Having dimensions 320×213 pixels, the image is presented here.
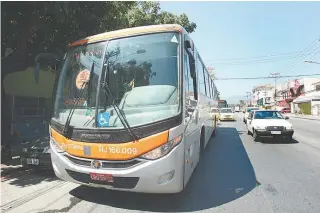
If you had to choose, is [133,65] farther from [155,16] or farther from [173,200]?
[155,16]

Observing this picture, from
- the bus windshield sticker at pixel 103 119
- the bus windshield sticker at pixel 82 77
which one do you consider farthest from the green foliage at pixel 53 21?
the bus windshield sticker at pixel 103 119

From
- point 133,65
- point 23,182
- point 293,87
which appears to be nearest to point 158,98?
point 133,65

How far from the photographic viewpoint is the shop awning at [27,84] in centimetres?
1188

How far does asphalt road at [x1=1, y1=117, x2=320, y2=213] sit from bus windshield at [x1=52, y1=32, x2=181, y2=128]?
144 cm

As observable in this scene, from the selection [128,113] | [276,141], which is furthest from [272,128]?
[128,113]

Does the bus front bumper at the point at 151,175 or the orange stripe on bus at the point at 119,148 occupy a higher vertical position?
the orange stripe on bus at the point at 119,148

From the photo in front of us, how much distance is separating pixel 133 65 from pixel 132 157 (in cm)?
154

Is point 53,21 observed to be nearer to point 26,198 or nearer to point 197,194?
point 26,198

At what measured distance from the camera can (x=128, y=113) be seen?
4098 mm

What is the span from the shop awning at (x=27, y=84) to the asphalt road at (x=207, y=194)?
6377 millimetres

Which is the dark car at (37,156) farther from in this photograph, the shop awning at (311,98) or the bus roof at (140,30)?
the shop awning at (311,98)

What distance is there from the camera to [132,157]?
391cm

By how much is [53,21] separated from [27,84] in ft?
19.5

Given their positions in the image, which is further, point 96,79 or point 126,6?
point 126,6
